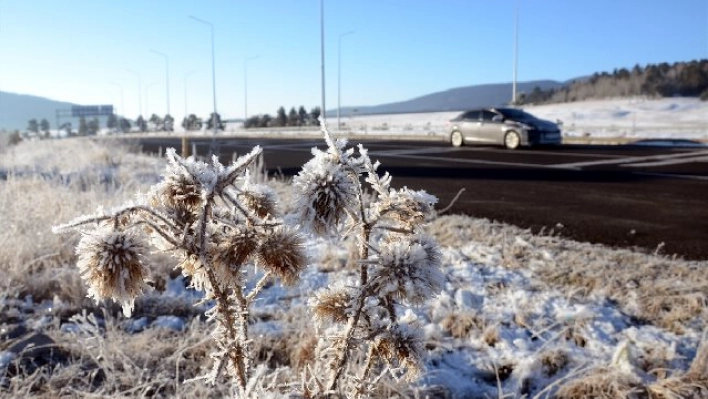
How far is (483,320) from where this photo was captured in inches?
130

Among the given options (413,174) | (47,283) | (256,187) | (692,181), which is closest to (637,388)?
(256,187)

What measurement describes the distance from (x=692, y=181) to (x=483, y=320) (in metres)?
8.01

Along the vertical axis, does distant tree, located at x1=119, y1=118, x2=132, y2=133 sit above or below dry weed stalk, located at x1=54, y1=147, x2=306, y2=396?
above

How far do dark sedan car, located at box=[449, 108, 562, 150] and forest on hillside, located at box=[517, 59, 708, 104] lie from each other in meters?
48.8

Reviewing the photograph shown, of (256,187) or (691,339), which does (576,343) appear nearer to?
(691,339)

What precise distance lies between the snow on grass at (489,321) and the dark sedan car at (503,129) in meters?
13.5

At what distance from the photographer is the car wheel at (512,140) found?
18062 millimetres

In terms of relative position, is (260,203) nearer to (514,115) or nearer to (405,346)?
(405,346)

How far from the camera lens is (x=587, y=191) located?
8523 millimetres

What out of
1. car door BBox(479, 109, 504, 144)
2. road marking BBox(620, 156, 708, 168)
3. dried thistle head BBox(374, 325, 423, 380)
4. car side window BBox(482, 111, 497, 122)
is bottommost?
road marking BBox(620, 156, 708, 168)

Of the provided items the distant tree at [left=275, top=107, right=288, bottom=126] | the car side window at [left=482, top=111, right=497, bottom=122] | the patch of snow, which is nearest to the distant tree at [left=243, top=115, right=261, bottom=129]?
the distant tree at [left=275, top=107, right=288, bottom=126]

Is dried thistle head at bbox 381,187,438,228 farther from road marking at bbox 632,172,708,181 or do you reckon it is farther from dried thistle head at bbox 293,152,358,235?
road marking at bbox 632,172,708,181

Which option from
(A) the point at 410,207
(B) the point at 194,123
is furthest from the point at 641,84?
(A) the point at 410,207

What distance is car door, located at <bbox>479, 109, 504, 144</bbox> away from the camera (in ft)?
61.5
